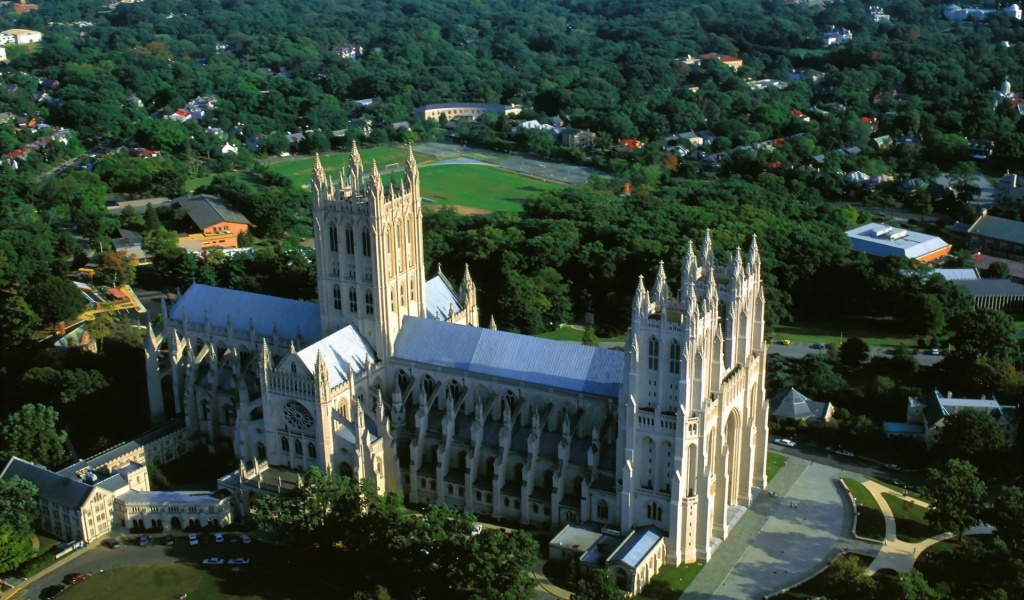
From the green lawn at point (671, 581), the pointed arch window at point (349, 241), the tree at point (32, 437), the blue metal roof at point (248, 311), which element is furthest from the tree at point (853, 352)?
the tree at point (32, 437)

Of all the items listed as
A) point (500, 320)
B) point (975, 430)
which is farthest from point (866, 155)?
point (975, 430)

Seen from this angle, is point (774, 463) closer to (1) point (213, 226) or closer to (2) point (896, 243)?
(2) point (896, 243)

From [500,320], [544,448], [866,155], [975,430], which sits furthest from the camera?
[866,155]

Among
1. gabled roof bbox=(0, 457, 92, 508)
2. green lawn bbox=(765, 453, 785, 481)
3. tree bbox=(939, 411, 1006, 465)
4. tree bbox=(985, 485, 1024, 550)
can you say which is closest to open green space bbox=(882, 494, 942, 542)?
tree bbox=(985, 485, 1024, 550)

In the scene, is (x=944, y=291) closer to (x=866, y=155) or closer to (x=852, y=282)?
(x=852, y=282)

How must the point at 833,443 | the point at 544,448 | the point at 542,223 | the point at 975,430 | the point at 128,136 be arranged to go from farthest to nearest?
the point at 128,136
the point at 542,223
the point at 833,443
the point at 975,430
the point at 544,448

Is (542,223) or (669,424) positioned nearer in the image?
(669,424)

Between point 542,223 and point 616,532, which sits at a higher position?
point 542,223
